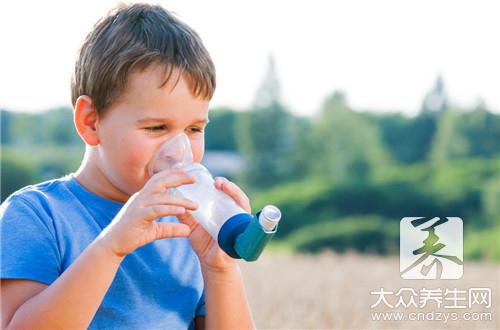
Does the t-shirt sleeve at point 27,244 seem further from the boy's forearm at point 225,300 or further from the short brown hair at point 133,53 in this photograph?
the boy's forearm at point 225,300

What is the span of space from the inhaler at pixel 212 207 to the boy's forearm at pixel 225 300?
148 millimetres

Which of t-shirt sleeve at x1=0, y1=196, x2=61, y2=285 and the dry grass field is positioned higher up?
t-shirt sleeve at x1=0, y1=196, x2=61, y2=285

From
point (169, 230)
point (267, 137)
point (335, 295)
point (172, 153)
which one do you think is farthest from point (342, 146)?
point (169, 230)

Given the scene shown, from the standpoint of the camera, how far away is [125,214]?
1867mm

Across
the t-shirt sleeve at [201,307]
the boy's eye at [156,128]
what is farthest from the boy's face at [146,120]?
the t-shirt sleeve at [201,307]

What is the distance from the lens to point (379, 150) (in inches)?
730

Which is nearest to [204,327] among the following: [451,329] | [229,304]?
[229,304]

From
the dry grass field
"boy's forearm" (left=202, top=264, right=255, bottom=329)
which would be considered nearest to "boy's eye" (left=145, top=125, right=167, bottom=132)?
"boy's forearm" (left=202, top=264, right=255, bottom=329)

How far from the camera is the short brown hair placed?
2.07 metres

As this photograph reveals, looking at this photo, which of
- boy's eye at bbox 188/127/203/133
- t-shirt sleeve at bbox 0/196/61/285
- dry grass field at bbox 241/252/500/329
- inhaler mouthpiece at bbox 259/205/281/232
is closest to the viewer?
inhaler mouthpiece at bbox 259/205/281/232

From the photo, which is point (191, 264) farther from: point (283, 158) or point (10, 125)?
point (10, 125)

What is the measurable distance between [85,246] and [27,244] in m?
0.17

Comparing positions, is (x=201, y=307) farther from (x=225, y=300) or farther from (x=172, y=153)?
(x=172, y=153)

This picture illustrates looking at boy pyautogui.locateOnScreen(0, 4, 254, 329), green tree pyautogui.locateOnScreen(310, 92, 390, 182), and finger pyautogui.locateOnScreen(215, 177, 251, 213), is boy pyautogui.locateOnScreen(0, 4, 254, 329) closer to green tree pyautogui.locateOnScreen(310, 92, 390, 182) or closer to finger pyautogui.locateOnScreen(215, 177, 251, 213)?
finger pyautogui.locateOnScreen(215, 177, 251, 213)
